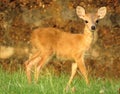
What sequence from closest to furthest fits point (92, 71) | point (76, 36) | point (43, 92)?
point (43, 92)
point (76, 36)
point (92, 71)

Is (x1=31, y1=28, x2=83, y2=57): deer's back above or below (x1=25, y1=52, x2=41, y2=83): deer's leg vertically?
above

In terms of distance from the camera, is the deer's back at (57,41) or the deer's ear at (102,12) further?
the deer's back at (57,41)

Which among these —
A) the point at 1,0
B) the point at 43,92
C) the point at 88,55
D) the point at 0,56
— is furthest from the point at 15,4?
the point at 43,92

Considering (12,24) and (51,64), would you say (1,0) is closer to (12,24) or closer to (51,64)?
(12,24)

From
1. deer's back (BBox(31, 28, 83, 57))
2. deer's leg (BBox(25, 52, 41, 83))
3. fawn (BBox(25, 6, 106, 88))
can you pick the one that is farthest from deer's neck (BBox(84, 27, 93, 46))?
deer's leg (BBox(25, 52, 41, 83))

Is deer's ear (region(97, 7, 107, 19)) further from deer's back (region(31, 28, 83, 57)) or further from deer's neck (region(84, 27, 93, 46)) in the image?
deer's back (region(31, 28, 83, 57))

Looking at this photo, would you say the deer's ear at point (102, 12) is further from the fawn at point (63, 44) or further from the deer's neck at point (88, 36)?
the deer's neck at point (88, 36)

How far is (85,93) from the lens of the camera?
23.7ft

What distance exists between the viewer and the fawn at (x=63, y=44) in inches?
Answer: 401

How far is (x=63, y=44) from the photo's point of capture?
415 inches

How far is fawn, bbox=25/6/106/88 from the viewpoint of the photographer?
10.2 m

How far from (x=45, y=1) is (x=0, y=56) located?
168 cm

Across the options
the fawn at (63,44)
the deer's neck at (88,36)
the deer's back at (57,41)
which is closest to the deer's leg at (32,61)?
the fawn at (63,44)

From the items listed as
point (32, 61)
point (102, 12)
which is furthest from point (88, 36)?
point (32, 61)
